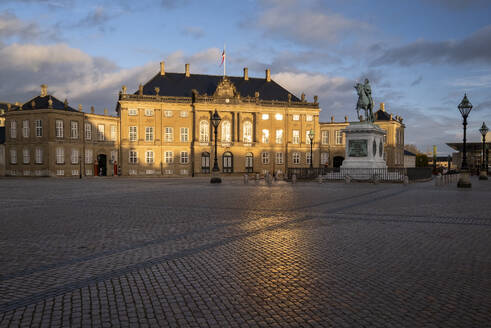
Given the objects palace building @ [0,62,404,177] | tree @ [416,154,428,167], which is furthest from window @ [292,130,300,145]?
tree @ [416,154,428,167]

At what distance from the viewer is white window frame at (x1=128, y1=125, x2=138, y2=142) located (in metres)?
52.1

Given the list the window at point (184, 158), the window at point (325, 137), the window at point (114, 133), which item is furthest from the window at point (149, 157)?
the window at point (325, 137)

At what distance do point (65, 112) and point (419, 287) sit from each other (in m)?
49.4

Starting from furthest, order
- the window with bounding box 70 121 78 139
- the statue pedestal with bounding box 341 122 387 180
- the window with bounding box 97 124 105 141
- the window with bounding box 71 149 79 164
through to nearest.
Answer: the window with bounding box 97 124 105 141
the window with bounding box 70 121 78 139
the window with bounding box 71 149 79 164
the statue pedestal with bounding box 341 122 387 180

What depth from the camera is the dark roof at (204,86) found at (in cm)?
5566

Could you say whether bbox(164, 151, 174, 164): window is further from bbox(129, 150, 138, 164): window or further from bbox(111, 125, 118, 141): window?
bbox(111, 125, 118, 141): window

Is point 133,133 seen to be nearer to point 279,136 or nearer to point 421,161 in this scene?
point 279,136

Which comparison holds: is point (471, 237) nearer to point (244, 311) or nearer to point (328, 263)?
point (328, 263)

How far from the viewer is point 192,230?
29.5 feet

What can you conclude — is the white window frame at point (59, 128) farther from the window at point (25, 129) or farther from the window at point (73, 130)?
the window at point (25, 129)

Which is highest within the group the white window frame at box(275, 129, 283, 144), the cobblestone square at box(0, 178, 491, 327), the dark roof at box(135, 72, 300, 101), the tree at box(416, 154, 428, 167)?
the dark roof at box(135, 72, 300, 101)

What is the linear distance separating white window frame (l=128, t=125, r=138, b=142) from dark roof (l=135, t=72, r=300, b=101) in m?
5.75

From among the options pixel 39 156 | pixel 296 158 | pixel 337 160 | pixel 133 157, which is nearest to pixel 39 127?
pixel 39 156

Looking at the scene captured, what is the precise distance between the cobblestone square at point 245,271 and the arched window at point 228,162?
44.0m
